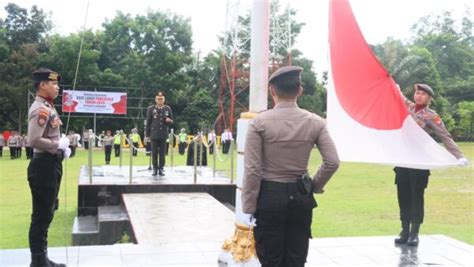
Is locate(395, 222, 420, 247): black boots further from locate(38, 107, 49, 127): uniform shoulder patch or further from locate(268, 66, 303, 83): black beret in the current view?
locate(38, 107, 49, 127): uniform shoulder patch

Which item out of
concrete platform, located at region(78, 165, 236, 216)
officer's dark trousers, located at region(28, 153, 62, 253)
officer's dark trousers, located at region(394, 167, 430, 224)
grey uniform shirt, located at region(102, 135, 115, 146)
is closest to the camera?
officer's dark trousers, located at region(28, 153, 62, 253)

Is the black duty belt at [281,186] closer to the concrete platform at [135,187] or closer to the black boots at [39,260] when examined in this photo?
the black boots at [39,260]

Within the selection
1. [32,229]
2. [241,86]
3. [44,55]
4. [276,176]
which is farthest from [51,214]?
[241,86]

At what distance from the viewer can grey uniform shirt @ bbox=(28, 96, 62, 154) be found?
4012 millimetres

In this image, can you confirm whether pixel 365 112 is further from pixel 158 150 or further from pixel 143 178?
pixel 158 150

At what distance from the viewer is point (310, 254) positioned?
4.96 meters

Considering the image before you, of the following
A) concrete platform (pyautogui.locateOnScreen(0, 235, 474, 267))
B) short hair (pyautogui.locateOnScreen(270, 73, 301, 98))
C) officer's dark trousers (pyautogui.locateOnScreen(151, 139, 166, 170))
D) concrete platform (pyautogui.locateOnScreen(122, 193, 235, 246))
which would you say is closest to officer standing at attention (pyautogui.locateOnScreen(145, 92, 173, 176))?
officer's dark trousers (pyautogui.locateOnScreen(151, 139, 166, 170))

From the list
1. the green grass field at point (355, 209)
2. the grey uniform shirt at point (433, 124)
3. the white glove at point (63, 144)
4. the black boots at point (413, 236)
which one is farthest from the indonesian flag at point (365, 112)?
the white glove at point (63, 144)

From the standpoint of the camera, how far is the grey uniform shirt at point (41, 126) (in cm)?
401

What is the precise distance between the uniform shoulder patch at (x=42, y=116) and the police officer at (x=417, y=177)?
344 centimetres

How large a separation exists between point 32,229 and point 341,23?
344 centimetres

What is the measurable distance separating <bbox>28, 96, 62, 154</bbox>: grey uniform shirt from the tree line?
982 inches

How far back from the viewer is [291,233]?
308cm

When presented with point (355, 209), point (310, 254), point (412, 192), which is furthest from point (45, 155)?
point (355, 209)
